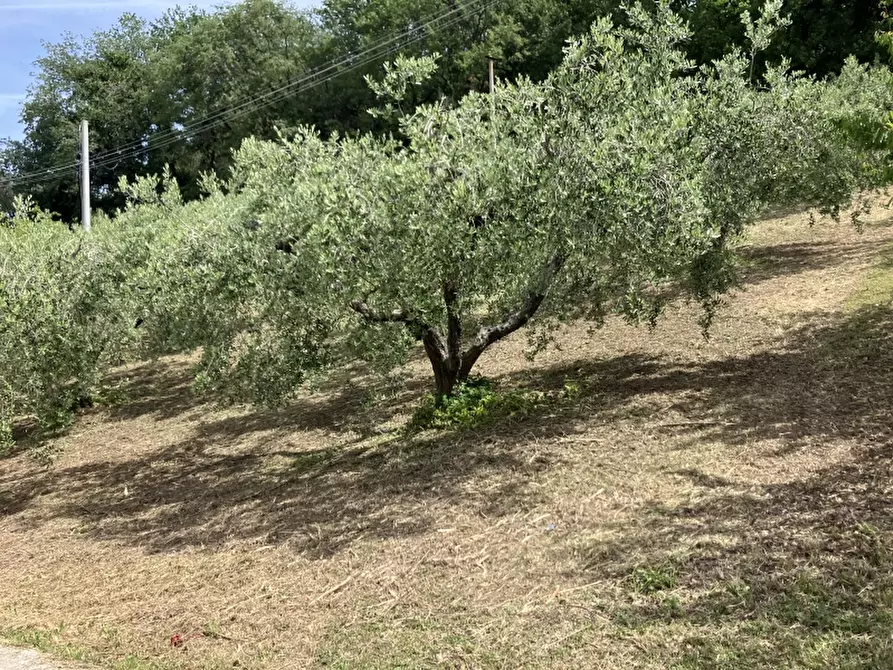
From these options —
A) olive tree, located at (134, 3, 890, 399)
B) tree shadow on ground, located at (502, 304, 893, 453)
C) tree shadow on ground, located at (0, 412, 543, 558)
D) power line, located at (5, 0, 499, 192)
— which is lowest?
tree shadow on ground, located at (0, 412, 543, 558)

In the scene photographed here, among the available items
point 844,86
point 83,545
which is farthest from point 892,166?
point 83,545

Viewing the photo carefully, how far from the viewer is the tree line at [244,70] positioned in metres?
37.2

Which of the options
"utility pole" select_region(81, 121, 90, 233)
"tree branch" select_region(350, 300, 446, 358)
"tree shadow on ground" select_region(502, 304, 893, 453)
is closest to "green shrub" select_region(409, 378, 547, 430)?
"tree shadow on ground" select_region(502, 304, 893, 453)

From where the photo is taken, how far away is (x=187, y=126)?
48.8 meters

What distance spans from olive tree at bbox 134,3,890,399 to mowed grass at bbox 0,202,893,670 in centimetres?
133

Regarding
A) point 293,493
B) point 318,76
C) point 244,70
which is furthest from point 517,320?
point 244,70

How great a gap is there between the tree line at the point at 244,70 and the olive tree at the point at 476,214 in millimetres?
21848

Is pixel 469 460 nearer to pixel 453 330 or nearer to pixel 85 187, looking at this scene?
pixel 453 330

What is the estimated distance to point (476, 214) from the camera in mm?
6707

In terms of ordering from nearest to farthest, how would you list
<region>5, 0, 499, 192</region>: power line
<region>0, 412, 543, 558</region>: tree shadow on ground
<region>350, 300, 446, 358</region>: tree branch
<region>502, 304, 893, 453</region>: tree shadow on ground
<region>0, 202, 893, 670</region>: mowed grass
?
<region>0, 202, 893, 670</region>: mowed grass
<region>0, 412, 543, 558</region>: tree shadow on ground
<region>502, 304, 893, 453</region>: tree shadow on ground
<region>350, 300, 446, 358</region>: tree branch
<region>5, 0, 499, 192</region>: power line

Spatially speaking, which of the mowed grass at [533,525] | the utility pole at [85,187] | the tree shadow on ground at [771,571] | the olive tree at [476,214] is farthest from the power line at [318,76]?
the tree shadow on ground at [771,571]

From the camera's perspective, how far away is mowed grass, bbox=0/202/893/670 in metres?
4.43

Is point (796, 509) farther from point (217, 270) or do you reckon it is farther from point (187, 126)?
point (187, 126)

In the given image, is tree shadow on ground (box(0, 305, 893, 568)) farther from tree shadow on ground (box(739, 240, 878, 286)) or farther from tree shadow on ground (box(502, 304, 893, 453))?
tree shadow on ground (box(739, 240, 878, 286))
